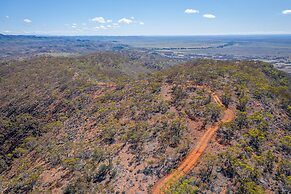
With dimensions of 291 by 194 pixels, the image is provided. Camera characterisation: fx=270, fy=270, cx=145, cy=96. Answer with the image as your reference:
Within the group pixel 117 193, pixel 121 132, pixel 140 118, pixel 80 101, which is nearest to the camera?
pixel 117 193

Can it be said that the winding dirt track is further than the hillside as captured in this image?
No

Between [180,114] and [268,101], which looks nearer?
[180,114]

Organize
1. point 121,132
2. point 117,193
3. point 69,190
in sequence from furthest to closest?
point 121,132
point 69,190
point 117,193

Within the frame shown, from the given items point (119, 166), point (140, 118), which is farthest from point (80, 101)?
point (119, 166)

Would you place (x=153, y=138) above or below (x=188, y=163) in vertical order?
above

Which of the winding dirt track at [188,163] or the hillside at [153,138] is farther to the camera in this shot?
the hillside at [153,138]

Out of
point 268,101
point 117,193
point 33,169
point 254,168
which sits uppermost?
point 268,101

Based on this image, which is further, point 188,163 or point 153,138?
point 153,138

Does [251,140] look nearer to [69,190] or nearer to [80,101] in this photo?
[69,190]
